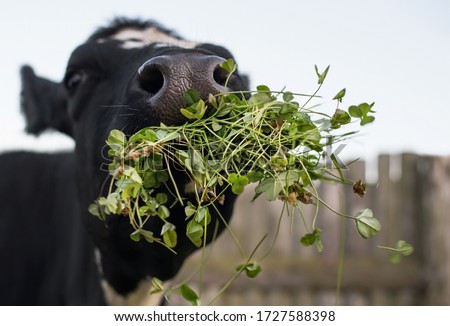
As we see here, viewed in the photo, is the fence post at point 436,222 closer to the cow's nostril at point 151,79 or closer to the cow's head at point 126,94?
the cow's head at point 126,94

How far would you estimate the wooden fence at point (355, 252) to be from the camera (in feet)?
25.4

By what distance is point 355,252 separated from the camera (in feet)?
27.1

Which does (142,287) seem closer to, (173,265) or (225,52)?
(173,265)

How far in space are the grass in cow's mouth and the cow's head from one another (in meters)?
0.11

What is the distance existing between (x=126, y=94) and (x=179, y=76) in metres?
0.39

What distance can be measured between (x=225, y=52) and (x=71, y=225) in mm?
2078

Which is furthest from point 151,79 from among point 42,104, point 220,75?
point 42,104

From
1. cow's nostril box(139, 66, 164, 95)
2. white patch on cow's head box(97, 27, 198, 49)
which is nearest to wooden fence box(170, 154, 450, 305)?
white patch on cow's head box(97, 27, 198, 49)

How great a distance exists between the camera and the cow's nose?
2.28 metres

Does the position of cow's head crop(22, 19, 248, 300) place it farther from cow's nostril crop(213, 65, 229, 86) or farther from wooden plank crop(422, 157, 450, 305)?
wooden plank crop(422, 157, 450, 305)

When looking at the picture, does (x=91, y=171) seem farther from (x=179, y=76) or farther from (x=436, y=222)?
(x=436, y=222)

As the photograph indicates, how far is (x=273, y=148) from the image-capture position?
222 cm
